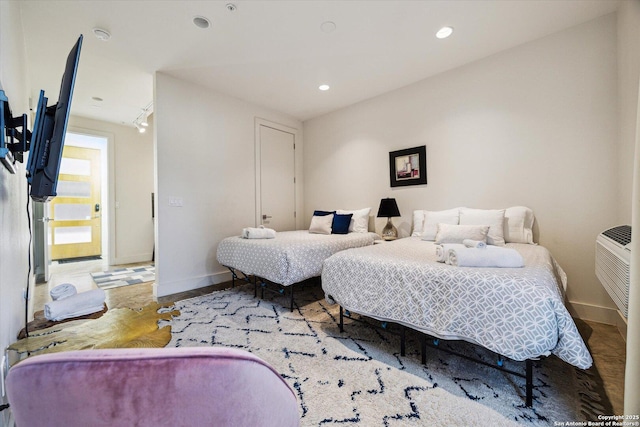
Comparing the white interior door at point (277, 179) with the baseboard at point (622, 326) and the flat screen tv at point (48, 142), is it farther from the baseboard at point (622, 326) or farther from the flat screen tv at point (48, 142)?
the baseboard at point (622, 326)

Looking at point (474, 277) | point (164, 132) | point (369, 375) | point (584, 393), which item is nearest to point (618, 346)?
point (584, 393)

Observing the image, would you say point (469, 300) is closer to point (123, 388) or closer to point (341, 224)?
point (123, 388)

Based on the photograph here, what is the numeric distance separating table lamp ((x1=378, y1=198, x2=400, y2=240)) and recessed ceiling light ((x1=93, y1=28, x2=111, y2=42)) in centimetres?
344

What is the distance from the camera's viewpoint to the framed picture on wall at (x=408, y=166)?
3449 mm

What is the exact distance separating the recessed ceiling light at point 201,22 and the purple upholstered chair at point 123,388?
9.16ft

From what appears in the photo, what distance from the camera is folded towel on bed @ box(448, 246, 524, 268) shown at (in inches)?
63.2

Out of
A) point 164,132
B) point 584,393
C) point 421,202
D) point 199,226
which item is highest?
point 164,132

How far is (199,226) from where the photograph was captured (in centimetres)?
355

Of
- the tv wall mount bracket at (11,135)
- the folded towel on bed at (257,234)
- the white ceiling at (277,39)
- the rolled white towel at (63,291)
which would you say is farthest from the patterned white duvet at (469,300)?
the white ceiling at (277,39)

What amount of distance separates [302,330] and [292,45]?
9.23 ft

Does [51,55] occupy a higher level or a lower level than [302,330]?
higher

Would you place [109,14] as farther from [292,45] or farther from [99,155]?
[99,155]

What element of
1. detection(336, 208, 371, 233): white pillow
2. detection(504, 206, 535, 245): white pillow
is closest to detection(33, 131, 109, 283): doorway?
detection(336, 208, 371, 233): white pillow

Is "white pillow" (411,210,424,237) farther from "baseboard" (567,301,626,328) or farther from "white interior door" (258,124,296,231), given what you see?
"white interior door" (258,124,296,231)
